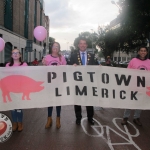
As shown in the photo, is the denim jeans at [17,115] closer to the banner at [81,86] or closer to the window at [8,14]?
the banner at [81,86]

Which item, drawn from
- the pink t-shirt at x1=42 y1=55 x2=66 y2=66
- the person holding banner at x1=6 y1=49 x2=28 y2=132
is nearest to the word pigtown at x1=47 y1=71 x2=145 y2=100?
the pink t-shirt at x1=42 y1=55 x2=66 y2=66

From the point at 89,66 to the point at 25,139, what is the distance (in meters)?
1.95

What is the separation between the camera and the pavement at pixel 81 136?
13.5ft

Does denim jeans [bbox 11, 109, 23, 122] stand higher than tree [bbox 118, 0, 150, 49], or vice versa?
tree [bbox 118, 0, 150, 49]

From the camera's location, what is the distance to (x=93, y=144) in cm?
423

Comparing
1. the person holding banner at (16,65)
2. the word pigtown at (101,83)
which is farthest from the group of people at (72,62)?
the word pigtown at (101,83)

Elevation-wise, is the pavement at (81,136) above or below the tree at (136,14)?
below

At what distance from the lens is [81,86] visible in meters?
4.82

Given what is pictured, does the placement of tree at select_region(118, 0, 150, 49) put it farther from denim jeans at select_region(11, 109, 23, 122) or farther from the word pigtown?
denim jeans at select_region(11, 109, 23, 122)

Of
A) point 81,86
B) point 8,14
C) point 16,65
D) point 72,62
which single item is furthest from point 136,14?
point 8,14

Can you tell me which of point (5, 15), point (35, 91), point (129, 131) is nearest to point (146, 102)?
point (129, 131)

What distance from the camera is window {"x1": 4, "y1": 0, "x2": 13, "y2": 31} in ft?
70.8

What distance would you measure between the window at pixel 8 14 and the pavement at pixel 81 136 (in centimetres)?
1768

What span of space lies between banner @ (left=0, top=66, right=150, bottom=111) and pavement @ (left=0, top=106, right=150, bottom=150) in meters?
0.59
